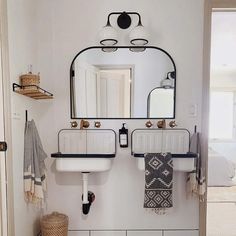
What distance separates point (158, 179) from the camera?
173cm

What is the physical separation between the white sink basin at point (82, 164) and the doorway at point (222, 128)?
1.39 m

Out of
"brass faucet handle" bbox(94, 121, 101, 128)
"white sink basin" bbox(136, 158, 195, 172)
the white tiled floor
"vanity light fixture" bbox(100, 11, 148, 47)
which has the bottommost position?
the white tiled floor

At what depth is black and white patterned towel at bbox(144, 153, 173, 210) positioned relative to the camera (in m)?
1.72

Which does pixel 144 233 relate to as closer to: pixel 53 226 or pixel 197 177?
pixel 197 177

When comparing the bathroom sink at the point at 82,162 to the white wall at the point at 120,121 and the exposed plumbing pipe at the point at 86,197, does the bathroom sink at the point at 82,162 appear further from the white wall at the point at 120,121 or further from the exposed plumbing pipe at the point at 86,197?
the white wall at the point at 120,121

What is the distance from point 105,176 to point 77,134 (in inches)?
18.6

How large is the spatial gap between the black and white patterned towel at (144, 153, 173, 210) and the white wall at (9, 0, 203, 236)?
0.84 feet

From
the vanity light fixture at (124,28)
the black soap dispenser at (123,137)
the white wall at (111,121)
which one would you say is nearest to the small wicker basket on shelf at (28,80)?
the white wall at (111,121)

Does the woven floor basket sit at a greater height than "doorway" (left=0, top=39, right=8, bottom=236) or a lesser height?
lesser

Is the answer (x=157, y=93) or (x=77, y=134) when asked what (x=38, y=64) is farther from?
(x=157, y=93)

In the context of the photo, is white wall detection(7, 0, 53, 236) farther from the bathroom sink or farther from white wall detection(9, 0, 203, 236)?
the bathroom sink

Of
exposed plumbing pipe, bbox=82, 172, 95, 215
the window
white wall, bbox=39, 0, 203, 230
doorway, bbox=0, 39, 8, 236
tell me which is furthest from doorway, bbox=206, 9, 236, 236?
doorway, bbox=0, 39, 8, 236

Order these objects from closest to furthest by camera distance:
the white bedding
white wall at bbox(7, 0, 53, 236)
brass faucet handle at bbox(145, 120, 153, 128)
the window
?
white wall at bbox(7, 0, 53, 236) < brass faucet handle at bbox(145, 120, 153, 128) < the white bedding < the window

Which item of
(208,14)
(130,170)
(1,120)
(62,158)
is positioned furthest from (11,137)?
(208,14)
